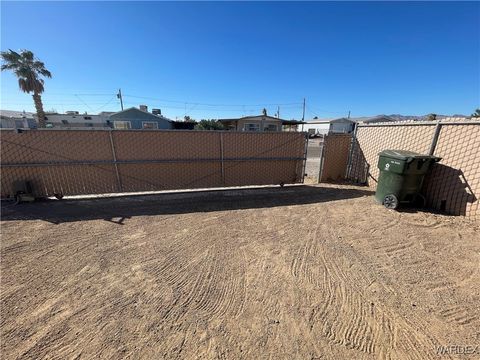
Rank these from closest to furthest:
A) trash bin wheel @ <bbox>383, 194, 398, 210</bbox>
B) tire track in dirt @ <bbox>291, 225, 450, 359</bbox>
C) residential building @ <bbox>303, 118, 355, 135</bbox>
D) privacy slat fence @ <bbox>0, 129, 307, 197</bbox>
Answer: tire track in dirt @ <bbox>291, 225, 450, 359</bbox>
trash bin wheel @ <bbox>383, 194, 398, 210</bbox>
privacy slat fence @ <bbox>0, 129, 307, 197</bbox>
residential building @ <bbox>303, 118, 355, 135</bbox>

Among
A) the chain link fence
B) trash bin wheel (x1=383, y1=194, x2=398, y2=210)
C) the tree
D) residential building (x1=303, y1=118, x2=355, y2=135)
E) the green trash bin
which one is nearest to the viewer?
the chain link fence

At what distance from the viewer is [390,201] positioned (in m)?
5.47

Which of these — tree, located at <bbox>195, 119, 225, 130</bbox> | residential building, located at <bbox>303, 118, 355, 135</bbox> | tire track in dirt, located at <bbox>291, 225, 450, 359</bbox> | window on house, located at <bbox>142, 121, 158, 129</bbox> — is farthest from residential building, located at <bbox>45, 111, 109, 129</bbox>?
tire track in dirt, located at <bbox>291, 225, 450, 359</bbox>

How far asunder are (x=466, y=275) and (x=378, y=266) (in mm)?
1116

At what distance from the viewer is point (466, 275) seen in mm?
3061

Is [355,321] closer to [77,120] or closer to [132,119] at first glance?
[132,119]

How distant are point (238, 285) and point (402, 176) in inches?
190

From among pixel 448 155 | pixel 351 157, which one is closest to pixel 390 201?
pixel 448 155

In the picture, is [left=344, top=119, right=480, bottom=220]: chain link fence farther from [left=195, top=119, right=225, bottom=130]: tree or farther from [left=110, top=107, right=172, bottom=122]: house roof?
[left=195, top=119, right=225, bottom=130]: tree

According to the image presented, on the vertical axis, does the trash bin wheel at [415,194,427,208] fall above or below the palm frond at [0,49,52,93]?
below

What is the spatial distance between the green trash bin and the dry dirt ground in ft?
1.78

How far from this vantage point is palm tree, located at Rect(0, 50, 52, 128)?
21688 millimetres

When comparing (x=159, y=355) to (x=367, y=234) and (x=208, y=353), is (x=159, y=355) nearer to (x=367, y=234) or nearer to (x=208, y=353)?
(x=208, y=353)

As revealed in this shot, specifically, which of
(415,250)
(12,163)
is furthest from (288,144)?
(12,163)
